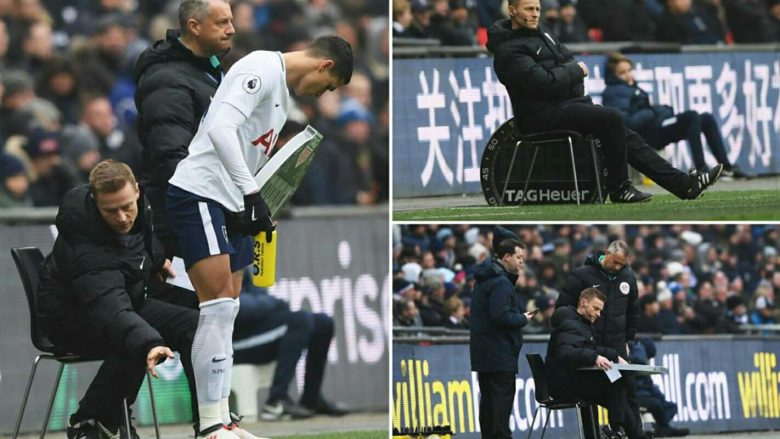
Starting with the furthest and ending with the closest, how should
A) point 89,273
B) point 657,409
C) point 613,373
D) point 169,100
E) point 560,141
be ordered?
point 657,409 < point 560,141 < point 613,373 < point 169,100 < point 89,273

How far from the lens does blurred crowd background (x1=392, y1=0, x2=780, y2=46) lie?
17.4 meters

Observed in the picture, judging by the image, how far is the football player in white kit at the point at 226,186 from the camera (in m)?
8.27

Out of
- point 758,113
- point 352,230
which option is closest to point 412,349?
point 352,230

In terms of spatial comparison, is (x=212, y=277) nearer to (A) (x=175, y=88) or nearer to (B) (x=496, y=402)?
(A) (x=175, y=88)

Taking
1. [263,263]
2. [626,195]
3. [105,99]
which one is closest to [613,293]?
[626,195]

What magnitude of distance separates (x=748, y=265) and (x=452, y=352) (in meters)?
8.94

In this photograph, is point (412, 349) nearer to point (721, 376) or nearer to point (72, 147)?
point (72, 147)

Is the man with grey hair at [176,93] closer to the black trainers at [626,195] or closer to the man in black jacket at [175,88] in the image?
the man in black jacket at [175,88]

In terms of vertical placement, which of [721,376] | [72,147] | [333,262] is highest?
[72,147]

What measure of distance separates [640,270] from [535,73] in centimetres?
824

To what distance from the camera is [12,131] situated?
1364 centimetres

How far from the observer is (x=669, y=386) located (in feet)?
55.1

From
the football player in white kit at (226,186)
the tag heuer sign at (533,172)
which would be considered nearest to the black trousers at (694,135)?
the tag heuer sign at (533,172)

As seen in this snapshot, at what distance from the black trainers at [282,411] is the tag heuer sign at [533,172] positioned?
2537 mm
